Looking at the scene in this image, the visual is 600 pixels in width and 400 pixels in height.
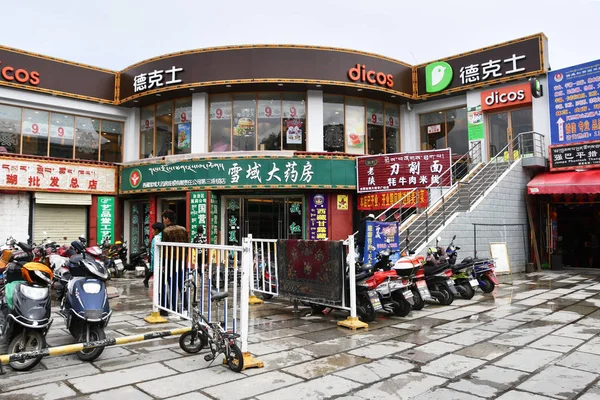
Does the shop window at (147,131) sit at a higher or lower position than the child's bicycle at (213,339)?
higher

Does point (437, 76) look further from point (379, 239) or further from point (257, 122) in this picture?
point (379, 239)

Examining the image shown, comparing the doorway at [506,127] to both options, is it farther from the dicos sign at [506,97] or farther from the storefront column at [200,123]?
the storefront column at [200,123]

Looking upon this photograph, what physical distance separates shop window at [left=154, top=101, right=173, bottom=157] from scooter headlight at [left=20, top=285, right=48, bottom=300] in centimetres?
1258

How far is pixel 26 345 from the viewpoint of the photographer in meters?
4.98

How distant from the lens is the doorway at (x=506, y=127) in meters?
16.0

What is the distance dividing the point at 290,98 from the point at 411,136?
533 centimetres

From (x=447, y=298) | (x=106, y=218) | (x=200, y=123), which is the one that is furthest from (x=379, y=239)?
(x=106, y=218)

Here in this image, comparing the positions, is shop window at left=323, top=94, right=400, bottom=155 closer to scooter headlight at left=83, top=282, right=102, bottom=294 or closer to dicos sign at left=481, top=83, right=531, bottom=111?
dicos sign at left=481, top=83, right=531, bottom=111

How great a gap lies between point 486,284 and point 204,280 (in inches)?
274

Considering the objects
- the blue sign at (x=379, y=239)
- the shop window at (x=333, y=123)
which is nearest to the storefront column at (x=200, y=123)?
the shop window at (x=333, y=123)

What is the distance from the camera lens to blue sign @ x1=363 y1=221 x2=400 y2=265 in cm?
933

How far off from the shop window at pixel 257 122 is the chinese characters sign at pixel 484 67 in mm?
5143

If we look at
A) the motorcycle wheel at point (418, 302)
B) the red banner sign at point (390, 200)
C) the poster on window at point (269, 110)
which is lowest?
the motorcycle wheel at point (418, 302)

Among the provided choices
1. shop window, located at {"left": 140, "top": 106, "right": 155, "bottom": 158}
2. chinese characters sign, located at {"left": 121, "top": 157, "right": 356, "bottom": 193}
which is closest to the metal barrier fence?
chinese characters sign, located at {"left": 121, "top": 157, "right": 356, "bottom": 193}
